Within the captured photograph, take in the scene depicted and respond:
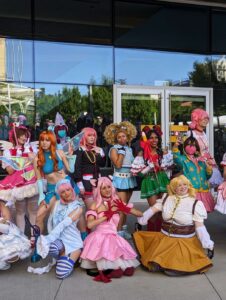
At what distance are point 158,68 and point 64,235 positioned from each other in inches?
249

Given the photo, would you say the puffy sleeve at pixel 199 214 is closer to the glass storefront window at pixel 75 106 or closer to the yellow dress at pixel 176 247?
the yellow dress at pixel 176 247

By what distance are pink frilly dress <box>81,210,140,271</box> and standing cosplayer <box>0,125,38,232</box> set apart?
1256 millimetres

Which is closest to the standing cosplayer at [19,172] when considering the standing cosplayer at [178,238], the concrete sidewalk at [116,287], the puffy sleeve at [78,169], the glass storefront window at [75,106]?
the puffy sleeve at [78,169]

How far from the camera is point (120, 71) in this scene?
9.92 metres

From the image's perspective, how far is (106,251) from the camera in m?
4.55

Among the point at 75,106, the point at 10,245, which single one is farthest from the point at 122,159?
the point at 75,106

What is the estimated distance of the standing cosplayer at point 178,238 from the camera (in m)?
4.60

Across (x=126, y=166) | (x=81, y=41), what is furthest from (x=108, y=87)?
(x=126, y=166)

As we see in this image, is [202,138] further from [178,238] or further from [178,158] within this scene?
[178,238]

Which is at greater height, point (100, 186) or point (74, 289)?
point (100, 186)

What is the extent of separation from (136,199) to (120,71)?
2998mm

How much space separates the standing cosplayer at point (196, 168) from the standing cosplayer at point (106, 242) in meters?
1.06

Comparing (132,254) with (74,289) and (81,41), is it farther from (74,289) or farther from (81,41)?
(81,41)

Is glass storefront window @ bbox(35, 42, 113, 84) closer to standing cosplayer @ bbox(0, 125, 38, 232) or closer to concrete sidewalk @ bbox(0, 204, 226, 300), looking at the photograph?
standing cosplayer @ bbox(0, 125, 38, 232)
